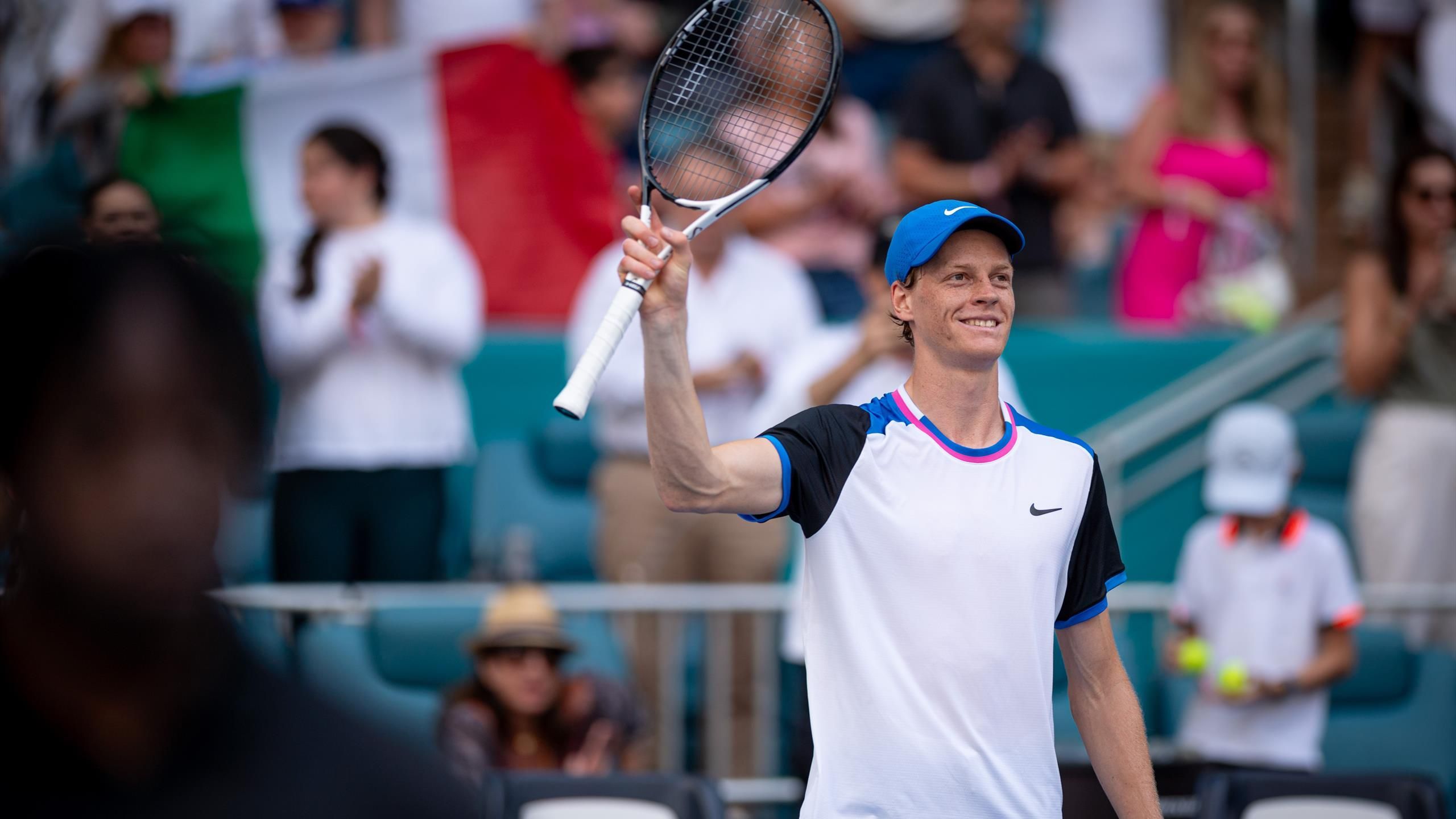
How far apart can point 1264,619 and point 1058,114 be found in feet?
9.51

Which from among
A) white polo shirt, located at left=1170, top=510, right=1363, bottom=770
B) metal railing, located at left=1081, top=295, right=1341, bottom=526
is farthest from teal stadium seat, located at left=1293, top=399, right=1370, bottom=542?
white polo shirt, located at left=1170, top=510, right=1363, bottom=770

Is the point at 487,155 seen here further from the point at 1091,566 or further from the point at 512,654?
the point at 1091,566

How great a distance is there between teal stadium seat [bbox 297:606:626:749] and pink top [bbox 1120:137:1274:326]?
3708 mm

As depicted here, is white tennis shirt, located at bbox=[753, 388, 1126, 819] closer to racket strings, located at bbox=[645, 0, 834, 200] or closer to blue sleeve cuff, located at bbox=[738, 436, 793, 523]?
blue sleeve cuff, located at bbox=[738, 436, 793, 523]

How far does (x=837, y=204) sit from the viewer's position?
8727mm

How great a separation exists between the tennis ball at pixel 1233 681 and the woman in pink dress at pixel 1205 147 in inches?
122

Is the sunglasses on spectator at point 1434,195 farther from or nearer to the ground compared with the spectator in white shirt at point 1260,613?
farther from the ground

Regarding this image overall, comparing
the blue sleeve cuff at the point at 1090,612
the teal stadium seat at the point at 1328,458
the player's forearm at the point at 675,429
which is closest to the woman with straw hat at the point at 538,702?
the blue sleeve cuff at the point at 1090,612

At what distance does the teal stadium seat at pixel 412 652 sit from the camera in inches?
256

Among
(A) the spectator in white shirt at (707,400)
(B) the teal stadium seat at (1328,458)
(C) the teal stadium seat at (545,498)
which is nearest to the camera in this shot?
(A) the spectator in white shirt at (707,400)

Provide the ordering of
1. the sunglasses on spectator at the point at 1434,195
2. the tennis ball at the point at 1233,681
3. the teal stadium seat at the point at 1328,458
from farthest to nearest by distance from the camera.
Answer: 1. the teal stadium seat at the point at 1328,458
2. the sunglasses on spectator at the point at 1434,195
3. the tennis ball at the point at 1233,681

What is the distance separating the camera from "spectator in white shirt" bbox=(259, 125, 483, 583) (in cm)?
675

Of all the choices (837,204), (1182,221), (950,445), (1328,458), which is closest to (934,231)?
(950,445)

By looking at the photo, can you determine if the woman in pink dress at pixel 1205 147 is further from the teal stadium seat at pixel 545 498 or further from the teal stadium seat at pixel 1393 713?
the teal stadium seat at pixel 545 498
